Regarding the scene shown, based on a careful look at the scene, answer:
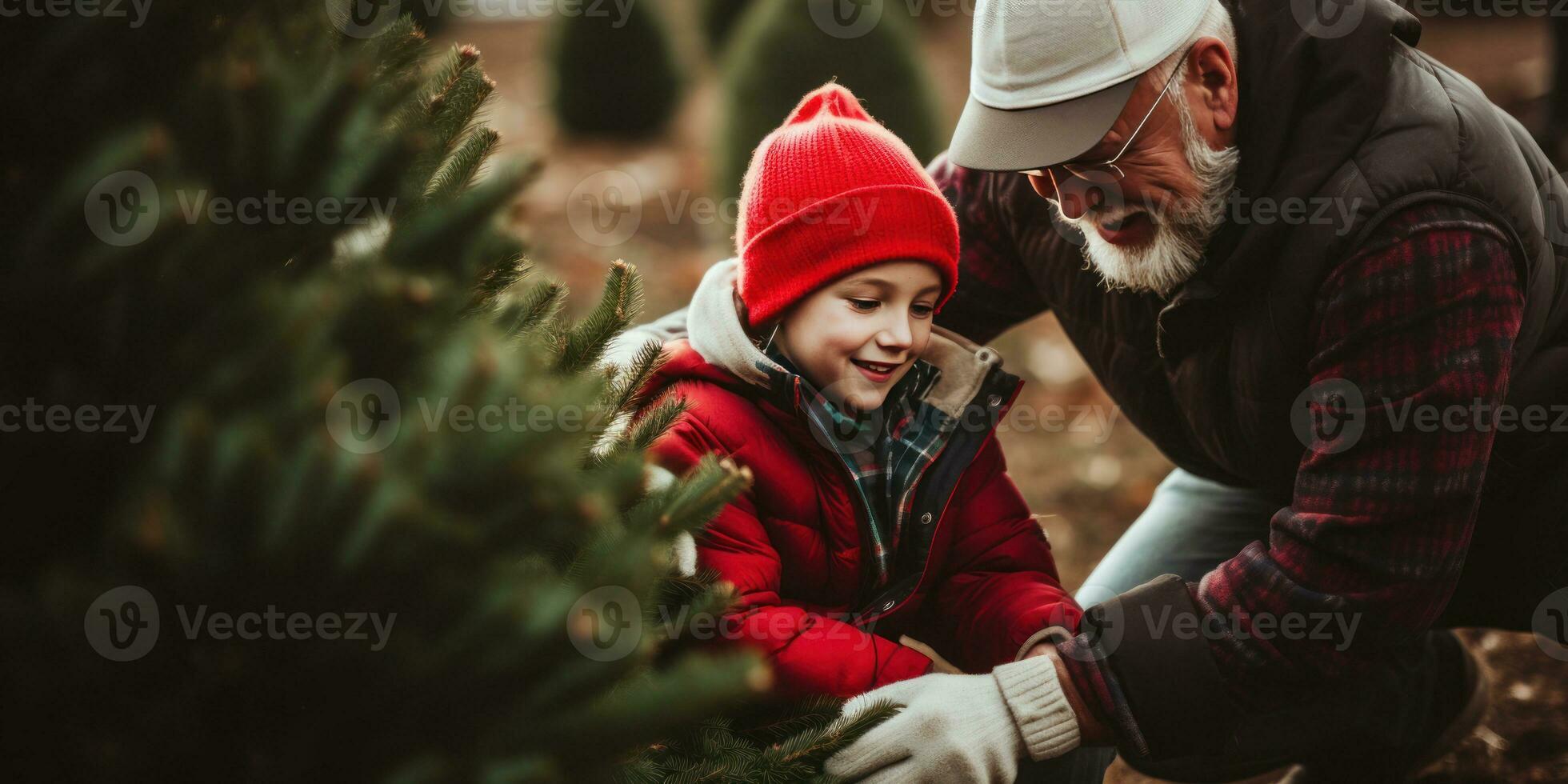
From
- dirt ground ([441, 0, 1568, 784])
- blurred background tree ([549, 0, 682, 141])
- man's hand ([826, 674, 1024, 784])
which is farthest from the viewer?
blurred background tree ([549, 0, 682, 141])

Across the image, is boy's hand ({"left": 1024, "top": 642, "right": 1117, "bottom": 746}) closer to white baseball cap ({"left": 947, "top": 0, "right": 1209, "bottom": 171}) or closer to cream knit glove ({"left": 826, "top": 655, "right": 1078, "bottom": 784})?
cream knit glove ({"left": 826, "top": 655, "right": 1078, "bottom": 784})

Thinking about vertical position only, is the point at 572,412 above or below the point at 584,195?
below

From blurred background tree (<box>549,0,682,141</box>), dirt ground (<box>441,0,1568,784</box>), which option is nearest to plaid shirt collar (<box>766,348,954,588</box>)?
dirt ground (<box>441,0,1568,784</box>)

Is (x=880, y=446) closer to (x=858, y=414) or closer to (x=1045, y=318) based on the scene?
(x=858, y=414)

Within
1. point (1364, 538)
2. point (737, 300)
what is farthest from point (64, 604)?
point (1364, 538)

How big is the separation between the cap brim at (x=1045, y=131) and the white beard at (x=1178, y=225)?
147 millimetres

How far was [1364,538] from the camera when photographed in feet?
6.75

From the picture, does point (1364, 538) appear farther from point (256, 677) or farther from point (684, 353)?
point (256, 677)

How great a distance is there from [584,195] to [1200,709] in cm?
728

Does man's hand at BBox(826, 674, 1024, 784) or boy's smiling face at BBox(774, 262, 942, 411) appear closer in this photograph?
man's hand at BBox(826, 674, 1024, 784)

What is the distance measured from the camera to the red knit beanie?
6.97 ft

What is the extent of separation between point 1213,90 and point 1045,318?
458 cm

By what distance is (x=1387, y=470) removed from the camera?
2.04 m

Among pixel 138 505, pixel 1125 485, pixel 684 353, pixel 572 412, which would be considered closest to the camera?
pixel 138 505
